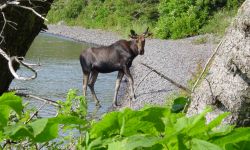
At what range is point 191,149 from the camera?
874mm

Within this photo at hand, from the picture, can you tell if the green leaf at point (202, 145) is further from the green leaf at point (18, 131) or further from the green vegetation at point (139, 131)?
the green leaf at point (18, 131)

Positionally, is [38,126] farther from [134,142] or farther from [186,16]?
[186,16]

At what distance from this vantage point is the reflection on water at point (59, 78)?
A: 1547 centimetres

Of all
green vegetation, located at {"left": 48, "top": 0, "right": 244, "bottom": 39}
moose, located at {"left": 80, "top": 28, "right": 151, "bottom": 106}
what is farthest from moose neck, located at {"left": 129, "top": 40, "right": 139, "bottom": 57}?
green vegetation, located at {"left": 48, "top": 0, "right": 244, "bottom": 39}

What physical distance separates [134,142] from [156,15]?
33029 mm

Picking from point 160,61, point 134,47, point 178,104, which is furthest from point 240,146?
point 160,61

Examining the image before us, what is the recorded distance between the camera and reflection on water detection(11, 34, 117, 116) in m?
15.5

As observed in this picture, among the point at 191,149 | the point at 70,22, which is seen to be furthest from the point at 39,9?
the point at 70,22

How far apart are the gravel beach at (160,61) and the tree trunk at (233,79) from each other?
1197 cm

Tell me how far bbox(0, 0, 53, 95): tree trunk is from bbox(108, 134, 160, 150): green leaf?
209 centimetres

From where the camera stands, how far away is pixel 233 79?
162cm

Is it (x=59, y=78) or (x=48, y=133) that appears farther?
(x=59, y=78)

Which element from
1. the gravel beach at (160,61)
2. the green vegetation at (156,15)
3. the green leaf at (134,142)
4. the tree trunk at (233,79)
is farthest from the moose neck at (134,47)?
the green leaf at (134,142)

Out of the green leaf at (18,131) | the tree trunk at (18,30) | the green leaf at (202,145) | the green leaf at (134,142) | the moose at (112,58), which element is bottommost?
the moose at (112,58)
